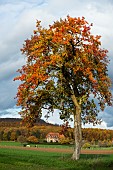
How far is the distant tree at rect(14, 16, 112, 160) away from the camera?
129 feet

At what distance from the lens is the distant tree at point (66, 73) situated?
39.3m

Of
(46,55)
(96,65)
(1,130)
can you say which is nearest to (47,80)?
(46,55)

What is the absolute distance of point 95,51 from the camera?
40.4 metres

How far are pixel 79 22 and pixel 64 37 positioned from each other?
248 centimetres

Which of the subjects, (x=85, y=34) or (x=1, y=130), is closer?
(x=85, y=34)

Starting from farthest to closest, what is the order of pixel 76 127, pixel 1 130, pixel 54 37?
pixel 1 130, pixel 76 127, pixel 54 37

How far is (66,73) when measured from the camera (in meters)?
41.3

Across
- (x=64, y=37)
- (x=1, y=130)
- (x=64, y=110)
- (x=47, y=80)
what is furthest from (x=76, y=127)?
(x=1, y=130)

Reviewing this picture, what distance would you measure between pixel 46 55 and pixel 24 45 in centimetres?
454

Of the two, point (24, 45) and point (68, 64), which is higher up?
point (24, 45)

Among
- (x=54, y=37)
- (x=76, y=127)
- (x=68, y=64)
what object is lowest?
(x=76, y=127)

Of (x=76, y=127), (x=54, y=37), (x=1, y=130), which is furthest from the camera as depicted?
(x=1, y=130)

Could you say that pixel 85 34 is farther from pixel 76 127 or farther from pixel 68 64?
pixel 76 127

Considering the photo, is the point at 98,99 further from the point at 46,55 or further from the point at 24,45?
the point at 24,45
